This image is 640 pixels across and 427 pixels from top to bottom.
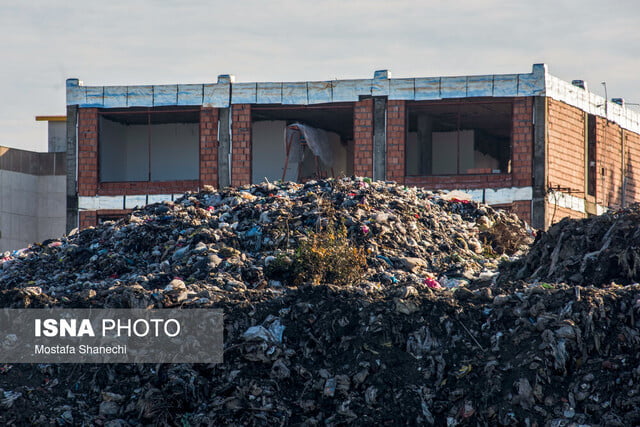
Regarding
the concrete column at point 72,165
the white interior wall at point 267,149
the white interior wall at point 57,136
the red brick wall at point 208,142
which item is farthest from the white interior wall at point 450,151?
the white interior wall at point 57,136

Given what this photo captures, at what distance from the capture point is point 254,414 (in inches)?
468

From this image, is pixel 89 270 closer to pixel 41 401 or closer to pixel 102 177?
pixel 41 401

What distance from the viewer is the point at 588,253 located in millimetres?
14852

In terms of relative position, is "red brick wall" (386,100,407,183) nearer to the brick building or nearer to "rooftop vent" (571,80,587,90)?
the brick building

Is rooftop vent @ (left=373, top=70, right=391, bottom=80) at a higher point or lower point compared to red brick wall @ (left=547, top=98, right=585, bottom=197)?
higher

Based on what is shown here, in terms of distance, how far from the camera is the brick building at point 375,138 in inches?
1035

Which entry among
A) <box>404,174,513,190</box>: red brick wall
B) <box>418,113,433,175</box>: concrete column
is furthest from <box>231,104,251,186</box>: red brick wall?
<box>418,113,433,175</box>: concrete column

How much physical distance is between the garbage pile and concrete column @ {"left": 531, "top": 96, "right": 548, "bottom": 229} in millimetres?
9966

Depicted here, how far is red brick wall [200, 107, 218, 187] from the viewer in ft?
91.0

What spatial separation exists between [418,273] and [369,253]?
2.85 ft

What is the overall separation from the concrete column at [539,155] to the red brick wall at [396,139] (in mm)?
3315

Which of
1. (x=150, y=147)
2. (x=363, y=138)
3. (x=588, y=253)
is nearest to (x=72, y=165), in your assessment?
(x=150, y=147)

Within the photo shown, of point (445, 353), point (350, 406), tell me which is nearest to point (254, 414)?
point (350, 406)

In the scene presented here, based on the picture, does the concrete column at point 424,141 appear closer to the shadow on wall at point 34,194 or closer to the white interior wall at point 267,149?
the white interior wall at point 267,149
